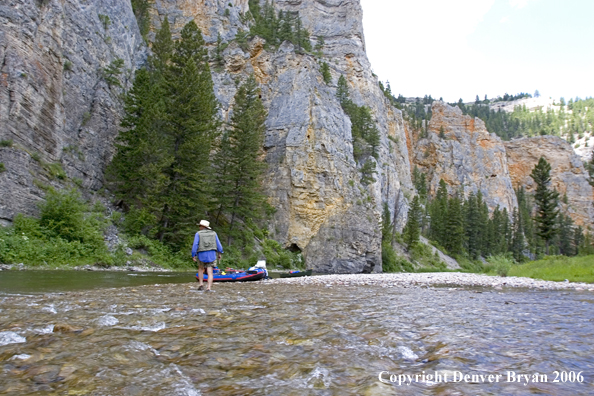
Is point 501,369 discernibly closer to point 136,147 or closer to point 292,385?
point 292,385

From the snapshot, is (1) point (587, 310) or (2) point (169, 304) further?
(1) point (587, 310)

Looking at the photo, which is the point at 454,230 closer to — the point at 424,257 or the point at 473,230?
the point at 473,230

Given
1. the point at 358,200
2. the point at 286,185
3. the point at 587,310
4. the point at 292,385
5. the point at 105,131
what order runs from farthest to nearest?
the point at 358,200 < the point at 286,185 < the point at 105,131 < the point at 587,310 < the point at 292,385

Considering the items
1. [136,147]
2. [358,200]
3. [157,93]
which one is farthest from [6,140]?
[358,200]

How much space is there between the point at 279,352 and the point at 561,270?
23.8 m

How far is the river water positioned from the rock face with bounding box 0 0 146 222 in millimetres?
18689

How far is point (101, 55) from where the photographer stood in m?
33.1

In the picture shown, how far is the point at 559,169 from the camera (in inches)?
5285

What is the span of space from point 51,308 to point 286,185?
3585cm

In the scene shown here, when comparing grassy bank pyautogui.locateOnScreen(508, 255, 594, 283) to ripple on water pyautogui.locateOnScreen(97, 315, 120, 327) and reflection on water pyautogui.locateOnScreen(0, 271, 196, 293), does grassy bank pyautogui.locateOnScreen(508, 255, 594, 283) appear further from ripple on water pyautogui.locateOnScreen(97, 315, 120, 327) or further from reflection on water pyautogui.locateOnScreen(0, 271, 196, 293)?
ripple on water pyautogui.locateOnScreen(97, 315, 120, 327)

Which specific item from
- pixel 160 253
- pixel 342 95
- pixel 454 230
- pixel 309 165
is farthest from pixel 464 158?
pixel 160 253

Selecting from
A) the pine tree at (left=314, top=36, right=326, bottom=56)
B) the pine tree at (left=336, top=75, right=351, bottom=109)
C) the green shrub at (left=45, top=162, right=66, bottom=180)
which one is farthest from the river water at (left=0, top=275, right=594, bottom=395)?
the pine tree at (left=314, top=36, right=326, bottom=56)

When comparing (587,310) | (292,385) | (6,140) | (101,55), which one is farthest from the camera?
(101,55)

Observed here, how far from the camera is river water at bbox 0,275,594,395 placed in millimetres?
2740
